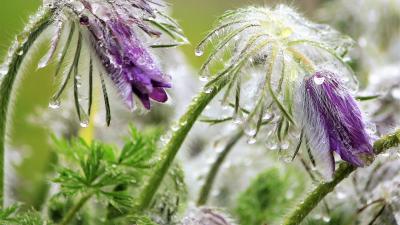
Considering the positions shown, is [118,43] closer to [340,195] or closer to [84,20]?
[84,20]

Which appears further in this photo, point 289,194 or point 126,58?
point 289,194

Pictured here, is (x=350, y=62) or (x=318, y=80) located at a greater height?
(x=318, y=80)

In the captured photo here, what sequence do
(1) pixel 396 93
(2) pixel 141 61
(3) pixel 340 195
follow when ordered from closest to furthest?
(2) pixel 141 61
(3) pixel 340 195
(1) pixel 396 93

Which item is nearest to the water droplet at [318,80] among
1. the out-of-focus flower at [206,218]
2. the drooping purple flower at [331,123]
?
the drooping purple flower at [331,123]

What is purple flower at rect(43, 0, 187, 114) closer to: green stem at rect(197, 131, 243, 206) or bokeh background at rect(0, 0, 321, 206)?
bokeh background at rect(0, 0, 321, 206)

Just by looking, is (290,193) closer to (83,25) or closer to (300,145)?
(300,145)

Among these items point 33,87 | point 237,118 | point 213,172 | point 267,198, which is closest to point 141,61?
point 237,118
